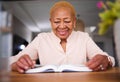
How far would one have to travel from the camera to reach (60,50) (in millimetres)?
1063

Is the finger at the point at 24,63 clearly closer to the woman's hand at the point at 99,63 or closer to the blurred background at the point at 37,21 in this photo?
the blurred background at the point at 37,21

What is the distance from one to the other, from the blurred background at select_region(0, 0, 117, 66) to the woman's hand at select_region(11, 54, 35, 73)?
0.10 m

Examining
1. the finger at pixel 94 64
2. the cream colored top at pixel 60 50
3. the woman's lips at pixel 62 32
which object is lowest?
the finger at pixel 94 64

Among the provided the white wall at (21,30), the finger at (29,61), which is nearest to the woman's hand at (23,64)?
the finger at (29,61)

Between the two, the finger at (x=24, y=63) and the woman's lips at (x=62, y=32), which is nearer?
the finger at (x=24, y=63)

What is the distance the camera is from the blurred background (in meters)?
1.06

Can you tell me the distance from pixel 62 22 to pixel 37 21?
0.51 feet

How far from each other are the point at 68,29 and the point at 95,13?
0.56ft

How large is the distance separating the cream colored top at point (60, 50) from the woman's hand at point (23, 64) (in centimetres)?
9

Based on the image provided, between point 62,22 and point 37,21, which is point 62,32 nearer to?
point 62,22

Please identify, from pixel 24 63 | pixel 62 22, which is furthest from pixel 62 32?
pixel 24 63

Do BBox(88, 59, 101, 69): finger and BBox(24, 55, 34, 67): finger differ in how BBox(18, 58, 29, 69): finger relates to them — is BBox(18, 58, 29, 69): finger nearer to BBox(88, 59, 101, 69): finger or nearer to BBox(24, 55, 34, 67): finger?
BBox(24, 55, 34, 67): finger

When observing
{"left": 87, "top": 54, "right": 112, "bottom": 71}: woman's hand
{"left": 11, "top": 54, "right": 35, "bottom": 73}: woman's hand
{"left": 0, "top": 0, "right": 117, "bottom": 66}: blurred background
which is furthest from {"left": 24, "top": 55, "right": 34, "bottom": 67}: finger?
{"left": 87, "top": 54, "right": 112, "bottom": 71}: woman's hand

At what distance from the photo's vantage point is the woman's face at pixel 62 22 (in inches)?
41.0
